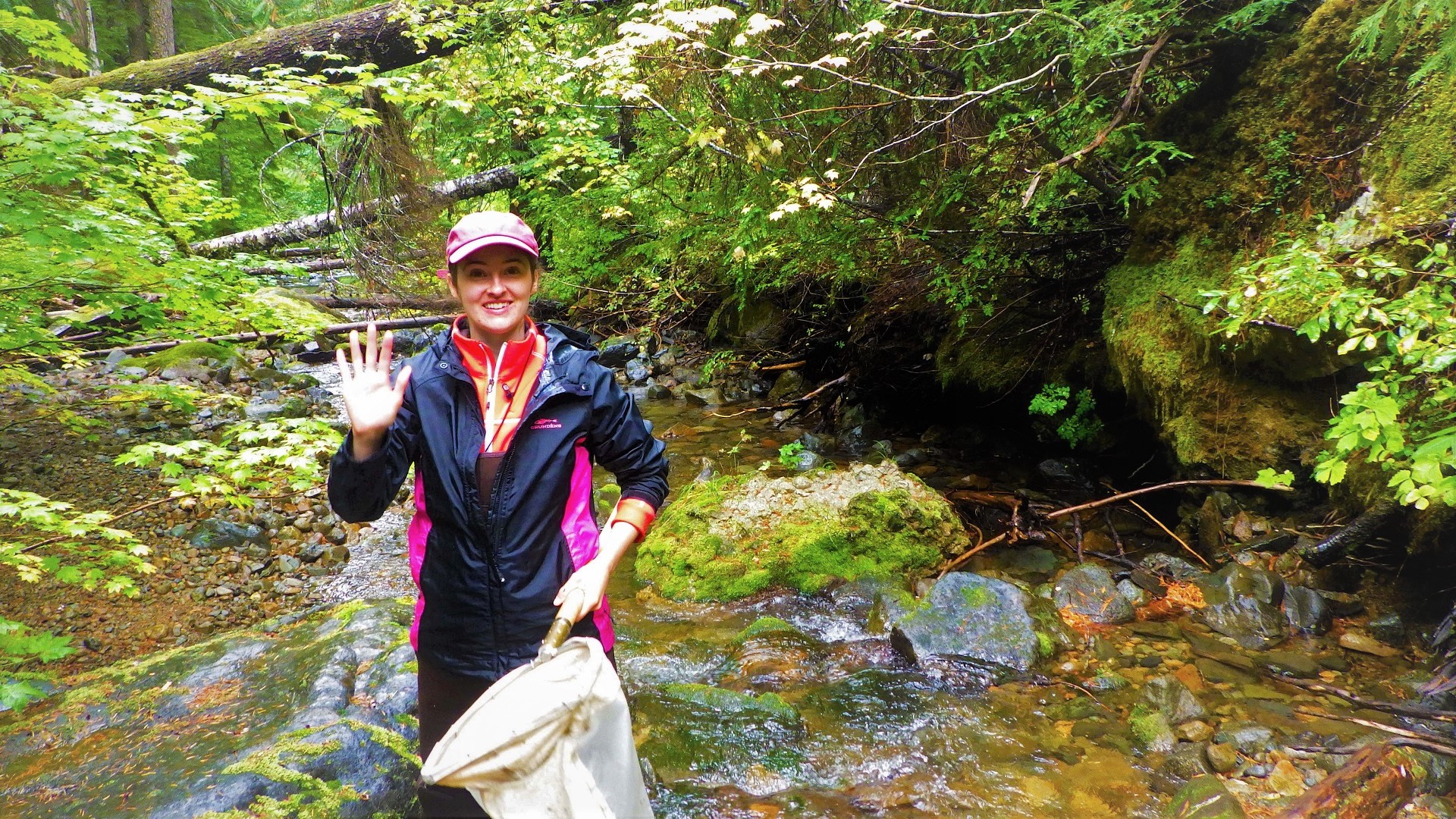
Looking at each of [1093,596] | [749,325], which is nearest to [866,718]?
[1093,596]

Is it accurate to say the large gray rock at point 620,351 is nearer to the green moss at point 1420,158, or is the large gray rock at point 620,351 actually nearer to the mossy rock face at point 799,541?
the mossy rock face at point 799,541

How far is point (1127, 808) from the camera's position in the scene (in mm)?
3186

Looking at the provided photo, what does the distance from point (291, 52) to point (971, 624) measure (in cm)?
828

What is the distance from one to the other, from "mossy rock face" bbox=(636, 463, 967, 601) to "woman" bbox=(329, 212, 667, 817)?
11.1 feet

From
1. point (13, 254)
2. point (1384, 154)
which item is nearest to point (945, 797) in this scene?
point (1384, 154)

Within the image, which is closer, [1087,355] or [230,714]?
[230,714]

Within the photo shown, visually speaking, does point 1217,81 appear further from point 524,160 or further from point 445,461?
point 524,160

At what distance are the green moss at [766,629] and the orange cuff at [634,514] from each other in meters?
2.86

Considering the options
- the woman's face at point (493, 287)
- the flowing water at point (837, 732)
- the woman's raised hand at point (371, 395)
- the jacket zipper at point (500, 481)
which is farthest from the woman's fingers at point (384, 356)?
the flowing water at point (837, 732)

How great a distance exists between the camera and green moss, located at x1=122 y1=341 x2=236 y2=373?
359 inches

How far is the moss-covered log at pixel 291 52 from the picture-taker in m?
7.14

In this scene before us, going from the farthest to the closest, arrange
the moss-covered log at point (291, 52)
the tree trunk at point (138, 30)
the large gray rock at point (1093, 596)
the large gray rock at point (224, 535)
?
1. the tree trunk at point (138, 30)
2. the moss-covered log at point (291, 52)
3. the large gray rock at point (224, 535)
4. the large gray rock at point (1093, 596)

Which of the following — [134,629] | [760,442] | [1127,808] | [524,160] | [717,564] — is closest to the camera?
[1127,808]

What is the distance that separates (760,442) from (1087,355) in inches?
134
